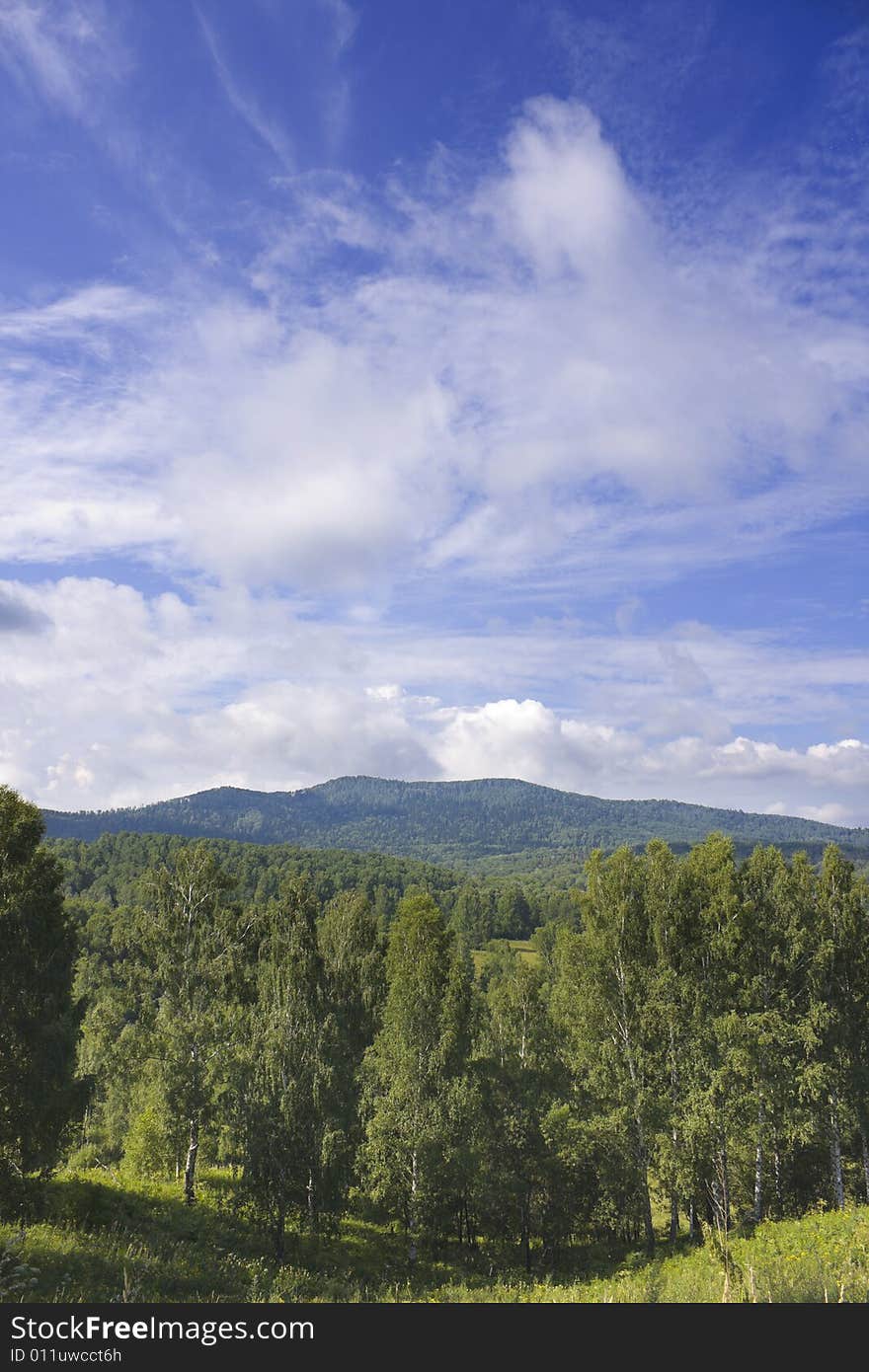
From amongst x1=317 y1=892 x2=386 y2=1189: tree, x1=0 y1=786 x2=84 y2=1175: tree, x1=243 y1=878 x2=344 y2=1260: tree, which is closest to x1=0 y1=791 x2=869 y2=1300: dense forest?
x1=243 y1=878 x2=344 y2=1260: tree

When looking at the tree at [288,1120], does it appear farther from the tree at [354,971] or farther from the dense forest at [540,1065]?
the tree at [354,971]

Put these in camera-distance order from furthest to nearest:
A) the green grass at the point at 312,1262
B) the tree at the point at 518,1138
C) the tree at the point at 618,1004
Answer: the tree at the point at 518,1138 → the tree at the point at 618,1004 → the green grass at the point at 312,1262

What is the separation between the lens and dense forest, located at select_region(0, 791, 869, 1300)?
1168 inches

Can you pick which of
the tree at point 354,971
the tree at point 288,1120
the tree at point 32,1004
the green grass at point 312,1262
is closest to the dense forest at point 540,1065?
the tree at point 288,1120

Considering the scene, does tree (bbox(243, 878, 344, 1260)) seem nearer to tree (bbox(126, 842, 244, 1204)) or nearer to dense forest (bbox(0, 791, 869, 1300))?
dense forest (bbox(0, 791, 869, 1300))

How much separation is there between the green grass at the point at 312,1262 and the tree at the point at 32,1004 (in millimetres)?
2242

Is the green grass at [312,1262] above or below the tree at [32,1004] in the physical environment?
below

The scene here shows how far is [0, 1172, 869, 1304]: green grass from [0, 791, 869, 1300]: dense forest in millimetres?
1512

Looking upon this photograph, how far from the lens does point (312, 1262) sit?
2791cm

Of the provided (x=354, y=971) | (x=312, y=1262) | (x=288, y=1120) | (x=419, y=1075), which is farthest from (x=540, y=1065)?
(x=288, y=1120)

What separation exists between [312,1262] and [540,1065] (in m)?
14.4

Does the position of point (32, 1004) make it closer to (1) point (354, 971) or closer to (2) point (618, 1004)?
(2) point (618, 1004)

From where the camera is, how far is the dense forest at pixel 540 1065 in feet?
97.3
